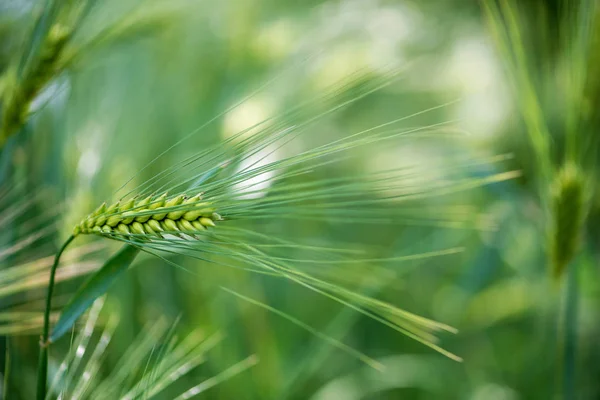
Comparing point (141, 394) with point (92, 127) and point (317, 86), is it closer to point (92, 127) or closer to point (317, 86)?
point (92, 127)

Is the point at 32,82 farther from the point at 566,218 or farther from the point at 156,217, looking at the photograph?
the point at 566,218

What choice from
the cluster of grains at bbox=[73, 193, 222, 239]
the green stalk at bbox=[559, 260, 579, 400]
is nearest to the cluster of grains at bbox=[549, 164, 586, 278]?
the green stalk at bbox=[559, 260, 579, 400]

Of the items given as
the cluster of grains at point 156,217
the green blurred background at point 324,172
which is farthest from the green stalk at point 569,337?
the cluster of grains at point 156,217

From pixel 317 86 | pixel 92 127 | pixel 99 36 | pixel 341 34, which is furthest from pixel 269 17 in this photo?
pixel 99 36

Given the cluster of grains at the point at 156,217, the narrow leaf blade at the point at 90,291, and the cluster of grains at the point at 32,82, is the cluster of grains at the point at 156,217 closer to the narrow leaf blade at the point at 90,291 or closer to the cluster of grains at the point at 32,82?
the narrow leaf blade at the point at 90,291

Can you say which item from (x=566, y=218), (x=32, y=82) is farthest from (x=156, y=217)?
(x=566, y=218)
